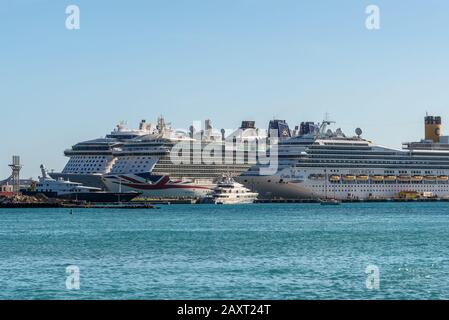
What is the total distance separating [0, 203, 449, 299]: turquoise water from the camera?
23125 millimetres

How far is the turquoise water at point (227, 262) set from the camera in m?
23.1

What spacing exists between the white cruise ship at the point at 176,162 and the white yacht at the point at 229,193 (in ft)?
6.28

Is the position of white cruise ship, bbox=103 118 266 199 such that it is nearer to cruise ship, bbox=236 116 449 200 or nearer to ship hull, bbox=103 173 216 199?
ship hull, bbox=103 173 216 199

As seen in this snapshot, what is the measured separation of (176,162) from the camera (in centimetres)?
10550

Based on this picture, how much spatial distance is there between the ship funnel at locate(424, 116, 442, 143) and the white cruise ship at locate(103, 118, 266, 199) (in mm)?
28190

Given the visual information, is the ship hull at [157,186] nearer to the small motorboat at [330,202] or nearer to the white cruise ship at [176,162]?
the white cruise ship at [176,162]

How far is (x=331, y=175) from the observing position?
361ft

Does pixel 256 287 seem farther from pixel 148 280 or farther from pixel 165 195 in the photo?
pixel 165 195

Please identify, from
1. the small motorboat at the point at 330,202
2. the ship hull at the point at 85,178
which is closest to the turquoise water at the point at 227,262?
the small motorboat at the point at 330,202

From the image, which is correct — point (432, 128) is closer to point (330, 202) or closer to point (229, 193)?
point (330, 202)

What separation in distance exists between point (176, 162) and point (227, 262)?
75.2 meters

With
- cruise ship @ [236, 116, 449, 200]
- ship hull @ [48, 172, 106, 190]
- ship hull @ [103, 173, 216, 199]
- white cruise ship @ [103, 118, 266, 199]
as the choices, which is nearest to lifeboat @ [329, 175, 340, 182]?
cruise ship @ [236, 116, 449, 200]

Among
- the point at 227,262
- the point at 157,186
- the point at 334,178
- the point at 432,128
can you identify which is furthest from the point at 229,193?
the point at 227,262
